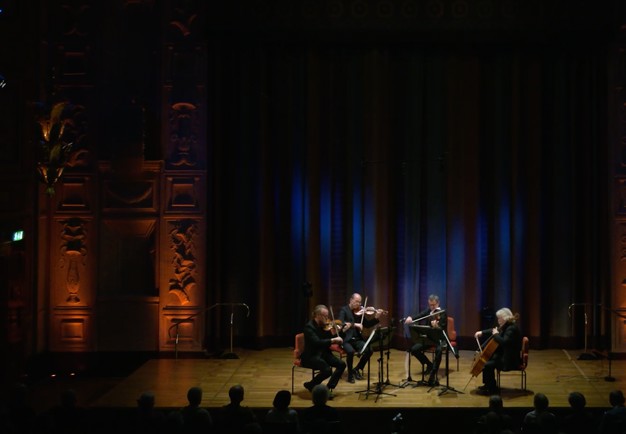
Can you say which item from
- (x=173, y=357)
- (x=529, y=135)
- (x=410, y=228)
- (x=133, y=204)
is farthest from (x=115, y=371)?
A: (x=529, y=135)

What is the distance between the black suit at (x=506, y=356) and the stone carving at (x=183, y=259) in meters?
4.70

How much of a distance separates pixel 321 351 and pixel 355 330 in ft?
3.16

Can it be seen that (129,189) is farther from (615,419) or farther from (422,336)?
(615,419)

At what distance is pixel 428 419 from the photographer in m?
9.58

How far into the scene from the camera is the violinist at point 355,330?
11.1m

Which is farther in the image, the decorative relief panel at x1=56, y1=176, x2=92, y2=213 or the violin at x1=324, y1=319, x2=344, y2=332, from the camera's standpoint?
the decorative relief panel at x1=56, y1=176, x2=92, y2=213

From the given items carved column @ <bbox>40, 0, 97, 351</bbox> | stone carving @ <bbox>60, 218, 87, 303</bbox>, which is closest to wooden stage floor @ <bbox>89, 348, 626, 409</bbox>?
carved column @ <bbox>40, 0, 97, 351</bbox>

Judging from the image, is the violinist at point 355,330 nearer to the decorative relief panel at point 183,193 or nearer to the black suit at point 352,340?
the black suit at point 352,340

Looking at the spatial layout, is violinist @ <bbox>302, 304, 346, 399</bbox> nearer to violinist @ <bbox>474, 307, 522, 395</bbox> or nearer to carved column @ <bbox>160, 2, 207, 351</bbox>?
violinist @ <bbox>474, 307, 522, 395</bbox>

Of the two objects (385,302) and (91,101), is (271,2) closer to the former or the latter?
(91,101)

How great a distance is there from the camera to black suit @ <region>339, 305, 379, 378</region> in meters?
11.0

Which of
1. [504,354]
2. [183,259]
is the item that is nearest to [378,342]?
[504,354]

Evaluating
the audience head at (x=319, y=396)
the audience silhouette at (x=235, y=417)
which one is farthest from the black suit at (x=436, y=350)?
the audience silhouette at (x=235, y=417)

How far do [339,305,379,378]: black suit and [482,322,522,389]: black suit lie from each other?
4.96 ft
